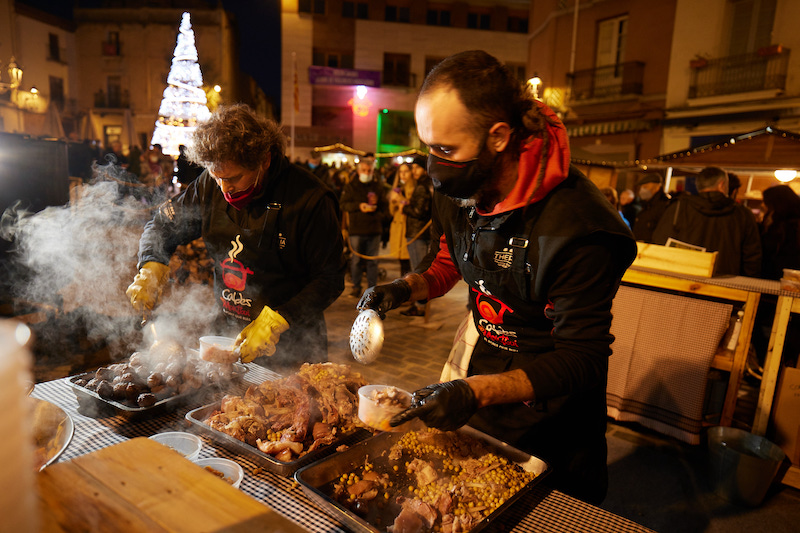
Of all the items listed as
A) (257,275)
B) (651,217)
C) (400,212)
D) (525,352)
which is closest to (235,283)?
(257,275)

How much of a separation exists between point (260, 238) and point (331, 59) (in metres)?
28.2

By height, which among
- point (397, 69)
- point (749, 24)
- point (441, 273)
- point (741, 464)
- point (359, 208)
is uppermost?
point (397, 69)

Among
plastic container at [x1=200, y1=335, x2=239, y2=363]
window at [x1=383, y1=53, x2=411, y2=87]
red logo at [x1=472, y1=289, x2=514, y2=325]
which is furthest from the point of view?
window at [x1=383, y1=53, x2=411, y2=87]

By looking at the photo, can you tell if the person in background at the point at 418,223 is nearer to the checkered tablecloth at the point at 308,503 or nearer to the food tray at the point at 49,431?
the checkered tablecloth at the point at 308,503

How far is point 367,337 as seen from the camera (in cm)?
199

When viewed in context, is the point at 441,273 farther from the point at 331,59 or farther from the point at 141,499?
the point at 331,59

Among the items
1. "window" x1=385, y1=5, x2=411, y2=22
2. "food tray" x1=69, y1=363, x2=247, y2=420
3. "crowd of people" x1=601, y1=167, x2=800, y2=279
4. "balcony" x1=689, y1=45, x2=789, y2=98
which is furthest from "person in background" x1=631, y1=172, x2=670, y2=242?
"window" x1=385, y1=5, x2=411, y2=22

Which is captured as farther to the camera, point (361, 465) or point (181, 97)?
point (181, 97)

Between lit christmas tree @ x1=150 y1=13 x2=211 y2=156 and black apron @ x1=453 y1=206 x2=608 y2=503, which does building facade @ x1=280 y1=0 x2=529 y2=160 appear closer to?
lit christmas tree @ x1=150 y1=13 x2=211 y2=156

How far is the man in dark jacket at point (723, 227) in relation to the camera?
561 centimetres

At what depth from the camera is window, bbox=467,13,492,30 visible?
29312 mm

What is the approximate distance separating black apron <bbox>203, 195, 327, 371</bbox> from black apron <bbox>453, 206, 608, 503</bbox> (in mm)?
1324

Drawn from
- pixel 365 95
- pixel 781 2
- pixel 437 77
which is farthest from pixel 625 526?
pixel 365 95

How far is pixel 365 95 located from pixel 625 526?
94.5 feet
